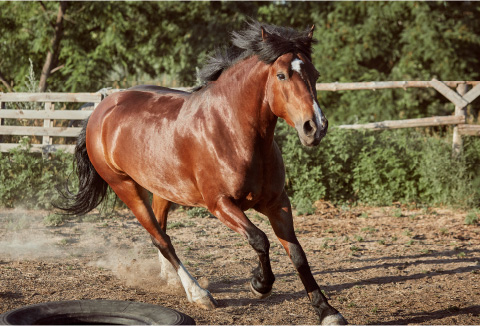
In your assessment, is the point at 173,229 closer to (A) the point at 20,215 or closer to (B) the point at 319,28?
(A) the point at 20,215

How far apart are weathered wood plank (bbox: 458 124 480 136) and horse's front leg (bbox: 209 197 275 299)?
251 inches

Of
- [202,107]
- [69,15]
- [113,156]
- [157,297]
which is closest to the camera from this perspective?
[202,107]

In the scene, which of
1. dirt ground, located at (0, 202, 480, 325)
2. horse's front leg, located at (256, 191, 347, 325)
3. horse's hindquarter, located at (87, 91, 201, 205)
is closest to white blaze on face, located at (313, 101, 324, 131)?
horse's front leg, located at (256, 191, 347, 325)

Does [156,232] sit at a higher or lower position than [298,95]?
lower

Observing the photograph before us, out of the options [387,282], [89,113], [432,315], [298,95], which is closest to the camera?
[298,95]

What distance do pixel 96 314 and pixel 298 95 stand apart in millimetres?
1864

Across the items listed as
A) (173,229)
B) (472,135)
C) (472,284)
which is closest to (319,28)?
(472,135)

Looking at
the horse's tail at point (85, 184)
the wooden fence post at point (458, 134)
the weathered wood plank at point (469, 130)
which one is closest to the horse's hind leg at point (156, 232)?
the horse's tail at point (85, 184)

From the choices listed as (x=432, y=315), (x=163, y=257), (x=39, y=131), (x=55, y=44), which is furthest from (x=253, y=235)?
(x=55, y=44)

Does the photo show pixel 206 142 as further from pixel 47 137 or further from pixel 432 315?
pixel 47 137

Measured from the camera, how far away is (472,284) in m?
5.35

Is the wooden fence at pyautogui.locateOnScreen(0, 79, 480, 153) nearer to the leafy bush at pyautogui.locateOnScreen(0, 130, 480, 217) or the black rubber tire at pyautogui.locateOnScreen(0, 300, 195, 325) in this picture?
the leafy bush at pyautogui.locateOnScreen(0, 130, 480, 217)

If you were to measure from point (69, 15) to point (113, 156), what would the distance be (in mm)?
12361

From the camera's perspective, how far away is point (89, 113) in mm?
9672
